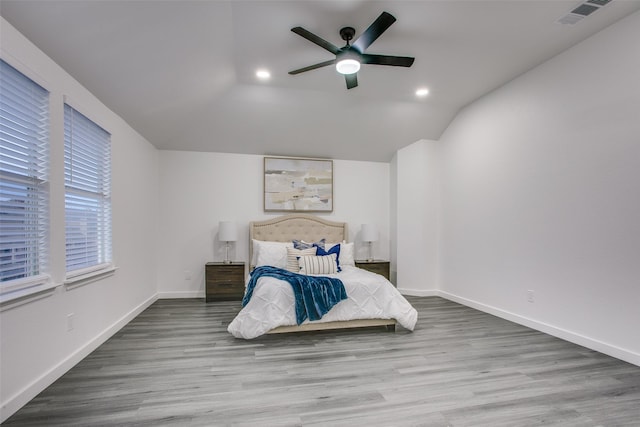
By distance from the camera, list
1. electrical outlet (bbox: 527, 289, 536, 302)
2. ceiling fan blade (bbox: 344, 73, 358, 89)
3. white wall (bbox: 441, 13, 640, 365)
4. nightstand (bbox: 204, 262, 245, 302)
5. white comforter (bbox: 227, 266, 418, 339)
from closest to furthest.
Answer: white wall (bbox: 441, 13, 640, 365) < ceiling fan blade (bbox: 344, 73, 358, 89) < white comforter (bbox: 227, 266, 418, 339) < electrical outlet (bbox: 527, 289, 536, 302) < nightstand (bbox: 204, 262, 245, 302)

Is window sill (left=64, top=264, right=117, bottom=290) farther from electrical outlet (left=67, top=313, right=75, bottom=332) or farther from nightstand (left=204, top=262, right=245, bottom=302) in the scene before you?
nightstand (left=204, top=262, right=245, bottom=302)

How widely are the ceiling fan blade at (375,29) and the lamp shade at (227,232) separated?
3269mm

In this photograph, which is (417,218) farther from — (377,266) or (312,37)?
(312,37)

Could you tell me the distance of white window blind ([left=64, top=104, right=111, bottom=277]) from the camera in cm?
264

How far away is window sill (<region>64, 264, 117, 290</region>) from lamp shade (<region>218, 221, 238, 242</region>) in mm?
1646

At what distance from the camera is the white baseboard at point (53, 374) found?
1.90 metres

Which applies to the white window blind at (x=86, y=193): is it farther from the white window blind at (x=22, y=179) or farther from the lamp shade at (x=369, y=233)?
the lamp shade at (x=369, y=233)

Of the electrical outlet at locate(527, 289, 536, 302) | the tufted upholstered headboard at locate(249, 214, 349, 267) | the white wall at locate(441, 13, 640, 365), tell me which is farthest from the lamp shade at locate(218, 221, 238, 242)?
the electrical outlet at locate(527, 289, 536, 302)

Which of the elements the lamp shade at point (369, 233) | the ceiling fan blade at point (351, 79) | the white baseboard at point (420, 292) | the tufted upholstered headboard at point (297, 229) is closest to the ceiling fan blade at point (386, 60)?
the ceiling fan blade at point (351, 79)

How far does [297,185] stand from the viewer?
5422 mm

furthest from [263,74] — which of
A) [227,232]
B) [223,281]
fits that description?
[223,281]

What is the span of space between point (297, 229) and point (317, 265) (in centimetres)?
136

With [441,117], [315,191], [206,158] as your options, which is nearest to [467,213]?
[441,117]

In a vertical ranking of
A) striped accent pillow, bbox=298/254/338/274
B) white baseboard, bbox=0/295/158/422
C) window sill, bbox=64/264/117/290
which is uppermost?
window sill, bbox=64/264/117/290
